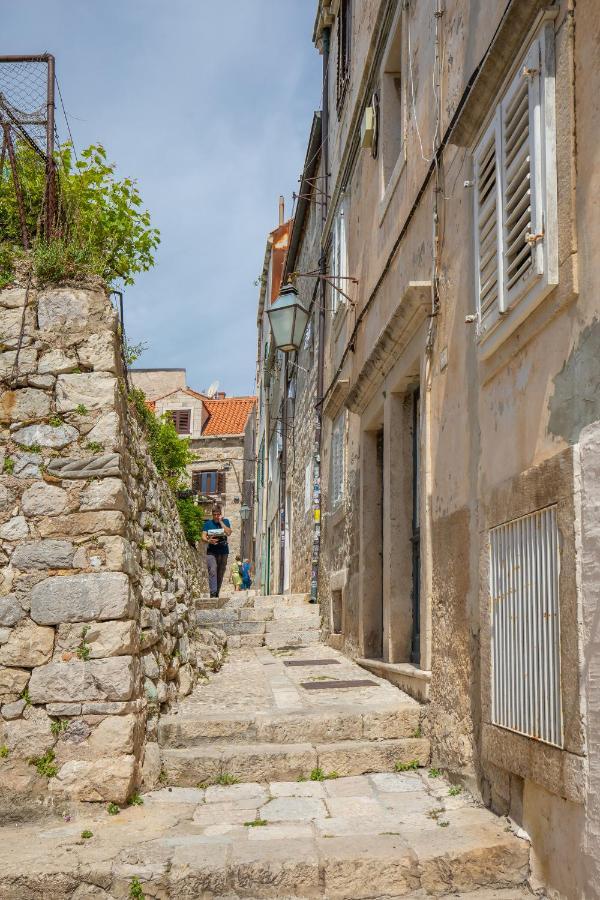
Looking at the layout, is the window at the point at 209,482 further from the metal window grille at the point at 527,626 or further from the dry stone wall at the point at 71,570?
the metal window grille at the point at 527,626

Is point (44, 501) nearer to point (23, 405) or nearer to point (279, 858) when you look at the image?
point (23, 405)

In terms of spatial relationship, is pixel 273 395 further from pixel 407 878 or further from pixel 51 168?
pixel 407 878

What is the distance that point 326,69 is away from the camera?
12.3 m

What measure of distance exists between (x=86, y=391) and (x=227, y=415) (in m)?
31.4

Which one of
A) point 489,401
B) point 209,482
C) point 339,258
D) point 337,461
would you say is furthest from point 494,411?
point 209,482

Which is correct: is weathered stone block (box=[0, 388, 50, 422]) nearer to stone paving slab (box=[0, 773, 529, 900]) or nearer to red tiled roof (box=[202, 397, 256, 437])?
stone paving slab (box=[0, 773, 529, 900])

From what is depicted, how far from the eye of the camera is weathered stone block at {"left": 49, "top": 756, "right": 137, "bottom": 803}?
4.53m

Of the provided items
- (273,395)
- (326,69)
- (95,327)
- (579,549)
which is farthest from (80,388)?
(273,395)

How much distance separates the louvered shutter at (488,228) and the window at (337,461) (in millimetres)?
4812

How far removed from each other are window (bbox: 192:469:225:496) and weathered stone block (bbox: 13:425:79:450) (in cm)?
2880

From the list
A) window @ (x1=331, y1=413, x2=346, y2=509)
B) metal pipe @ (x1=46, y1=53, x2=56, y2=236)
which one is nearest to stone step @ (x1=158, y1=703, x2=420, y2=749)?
metal pipe @ (x1=46, y1=53, x2=56, y2=236)

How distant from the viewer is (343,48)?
10.5 m

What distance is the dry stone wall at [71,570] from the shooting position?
181 inches

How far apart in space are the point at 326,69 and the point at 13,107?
7.48 metres
